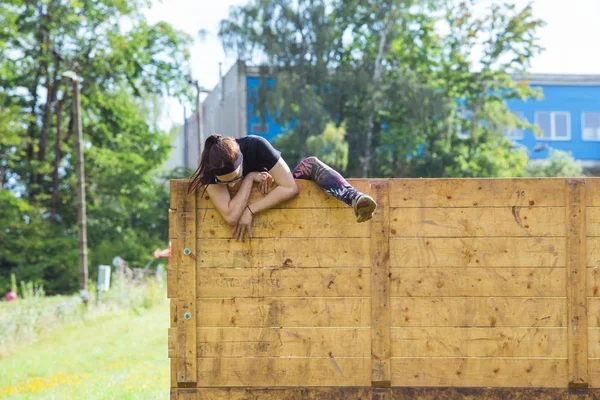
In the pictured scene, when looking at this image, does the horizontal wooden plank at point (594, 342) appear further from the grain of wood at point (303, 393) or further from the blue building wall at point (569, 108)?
the blue building wall at point (569, 108)

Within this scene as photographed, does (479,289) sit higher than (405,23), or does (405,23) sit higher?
(405,23)

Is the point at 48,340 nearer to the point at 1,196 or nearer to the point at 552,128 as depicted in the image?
the point at 1,196

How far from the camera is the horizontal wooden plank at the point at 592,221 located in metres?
5.57

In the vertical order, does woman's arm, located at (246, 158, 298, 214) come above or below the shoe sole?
above

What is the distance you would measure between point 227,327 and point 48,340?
39.6ft

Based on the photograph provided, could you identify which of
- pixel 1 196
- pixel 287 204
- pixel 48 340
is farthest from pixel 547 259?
pixel 1 196

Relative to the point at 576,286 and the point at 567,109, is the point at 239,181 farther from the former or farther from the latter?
the point at 567,109

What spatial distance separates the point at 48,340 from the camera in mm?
16734

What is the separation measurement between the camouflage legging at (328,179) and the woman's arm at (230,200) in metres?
0.35

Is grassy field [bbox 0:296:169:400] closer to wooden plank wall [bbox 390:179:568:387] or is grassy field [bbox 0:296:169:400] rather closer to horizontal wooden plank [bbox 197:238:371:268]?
horizontal wooden plank [bbox 197:238:371:268]

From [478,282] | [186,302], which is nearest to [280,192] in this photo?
[186,302]

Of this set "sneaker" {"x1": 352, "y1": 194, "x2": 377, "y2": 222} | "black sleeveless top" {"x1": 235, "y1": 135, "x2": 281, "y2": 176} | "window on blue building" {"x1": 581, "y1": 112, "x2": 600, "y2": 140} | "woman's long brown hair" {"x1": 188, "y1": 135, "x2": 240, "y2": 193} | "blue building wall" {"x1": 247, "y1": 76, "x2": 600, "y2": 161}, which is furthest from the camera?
"window on blue building" {"x1": 581, "y1": 112, "x2": 600, "y2": 140}

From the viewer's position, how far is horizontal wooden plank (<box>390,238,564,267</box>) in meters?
5.55

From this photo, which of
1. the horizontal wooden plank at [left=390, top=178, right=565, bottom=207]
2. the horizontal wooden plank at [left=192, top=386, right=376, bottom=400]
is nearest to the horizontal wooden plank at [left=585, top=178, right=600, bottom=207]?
the horizontal wooden plank at [left=390, top=178, right=565, bottom=207]
